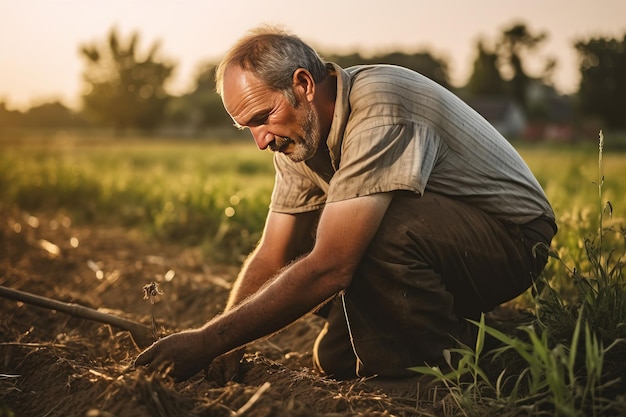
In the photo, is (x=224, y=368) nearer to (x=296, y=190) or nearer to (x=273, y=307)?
(x=273, y=307)

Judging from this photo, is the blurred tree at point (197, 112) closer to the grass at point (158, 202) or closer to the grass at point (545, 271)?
the grass at point (158, 202)

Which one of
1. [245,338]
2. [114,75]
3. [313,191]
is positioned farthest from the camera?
[114,75]

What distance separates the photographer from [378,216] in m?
2.25

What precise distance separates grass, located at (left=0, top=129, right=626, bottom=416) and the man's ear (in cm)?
101

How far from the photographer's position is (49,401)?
2.27 meters

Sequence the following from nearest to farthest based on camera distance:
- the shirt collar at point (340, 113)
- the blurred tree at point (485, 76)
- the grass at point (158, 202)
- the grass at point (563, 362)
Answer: the grass at point (563, 362) < the shirt collar at point (340, 113) < the grass at point (158, 202) < the blurred tree at point (485, 76)

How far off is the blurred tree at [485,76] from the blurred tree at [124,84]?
929 inches

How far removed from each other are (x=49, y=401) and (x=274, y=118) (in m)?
1.24

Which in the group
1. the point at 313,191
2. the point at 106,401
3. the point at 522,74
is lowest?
the point at 522,74

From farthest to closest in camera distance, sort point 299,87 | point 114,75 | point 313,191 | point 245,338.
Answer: point 114,75 < point 313,191 < point 299,87 < point 245,338

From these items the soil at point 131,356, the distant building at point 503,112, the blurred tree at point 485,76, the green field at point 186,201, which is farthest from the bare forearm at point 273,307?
the blurred tree at point 485,76

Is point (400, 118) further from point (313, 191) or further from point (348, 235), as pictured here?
point (313, 191)

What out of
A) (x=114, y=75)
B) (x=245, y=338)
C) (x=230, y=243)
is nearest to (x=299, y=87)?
(x=245, y=338)

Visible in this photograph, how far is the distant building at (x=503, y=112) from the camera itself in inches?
2055
